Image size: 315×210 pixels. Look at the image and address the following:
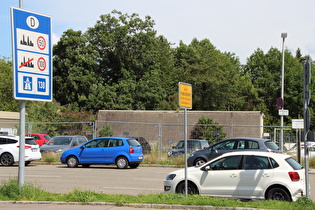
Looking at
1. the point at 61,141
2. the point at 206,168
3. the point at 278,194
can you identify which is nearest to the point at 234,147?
the point at 206,168

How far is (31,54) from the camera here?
11.7 metres

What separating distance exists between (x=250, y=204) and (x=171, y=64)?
2114 inches

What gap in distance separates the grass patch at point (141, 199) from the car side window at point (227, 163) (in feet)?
4.17

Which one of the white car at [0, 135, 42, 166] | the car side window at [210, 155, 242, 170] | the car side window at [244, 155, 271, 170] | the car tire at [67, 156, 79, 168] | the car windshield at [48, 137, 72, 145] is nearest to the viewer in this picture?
the car side window at [244, 155, 271, 170]

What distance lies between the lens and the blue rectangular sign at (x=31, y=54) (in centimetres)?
1136

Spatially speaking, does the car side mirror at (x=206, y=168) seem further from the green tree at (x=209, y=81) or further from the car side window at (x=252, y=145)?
the green tree at (x=209, y=81)

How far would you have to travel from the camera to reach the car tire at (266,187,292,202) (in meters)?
10.9

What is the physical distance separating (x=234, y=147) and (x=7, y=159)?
40.6 ft

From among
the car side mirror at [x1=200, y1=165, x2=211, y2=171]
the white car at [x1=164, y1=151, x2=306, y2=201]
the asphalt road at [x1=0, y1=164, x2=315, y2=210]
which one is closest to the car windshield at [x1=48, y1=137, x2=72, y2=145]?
the asphalt road at [x1=0, y1=164, x2=315, y2=210]

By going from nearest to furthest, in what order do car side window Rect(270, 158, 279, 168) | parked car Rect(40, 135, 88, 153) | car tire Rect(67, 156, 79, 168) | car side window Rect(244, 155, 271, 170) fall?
1. car side window Rect(270, 158, 279, 168)
2. car side window Rect(244, 155, 271, 170)
3. car tire Rect(67, 156, 79, 168)
4. parked car Rect(40, 135, 88, 153)

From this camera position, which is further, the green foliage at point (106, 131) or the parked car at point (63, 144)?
the green foliage at point (106, 131)

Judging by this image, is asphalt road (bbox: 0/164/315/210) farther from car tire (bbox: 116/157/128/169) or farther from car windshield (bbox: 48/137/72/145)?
car windshield (bbox: 48/137/72/145)

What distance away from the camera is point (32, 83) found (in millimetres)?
11703

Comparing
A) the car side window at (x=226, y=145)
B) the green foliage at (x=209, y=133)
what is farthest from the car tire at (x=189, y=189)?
the green foliage at (x=209, y=133)
